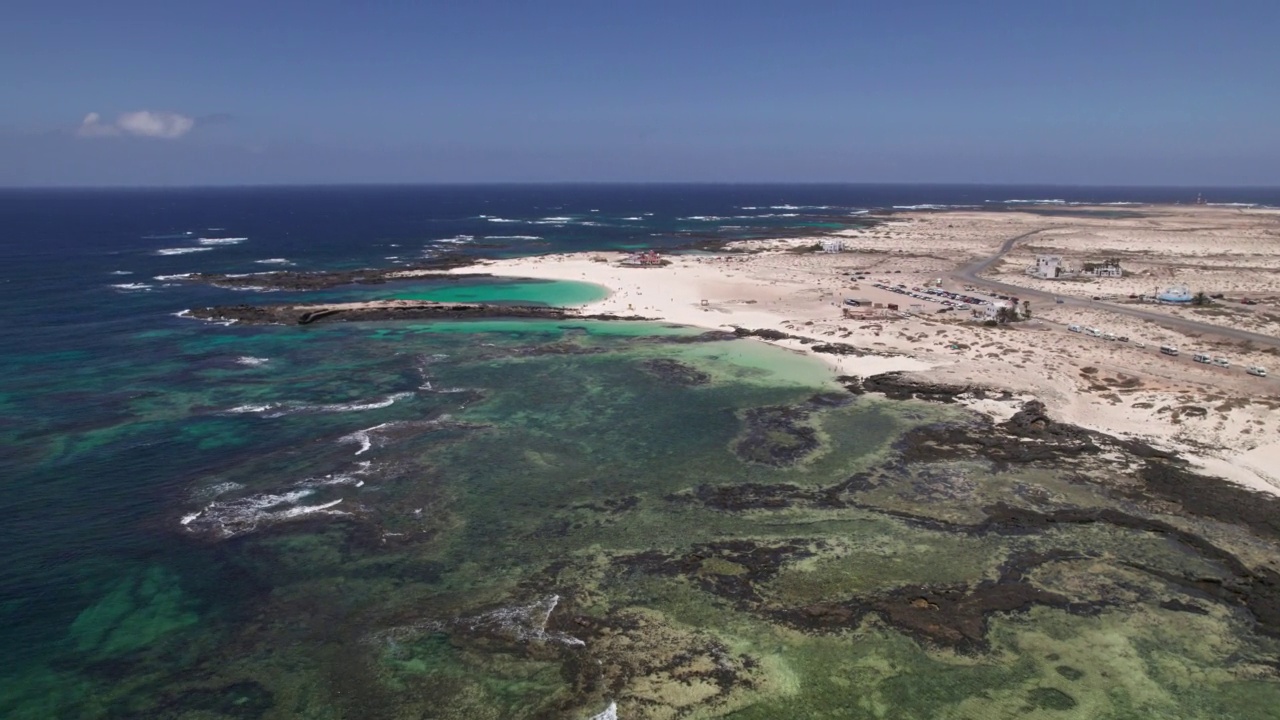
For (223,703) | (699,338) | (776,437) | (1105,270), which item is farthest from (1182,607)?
(1105,270)

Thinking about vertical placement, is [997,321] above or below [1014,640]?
above

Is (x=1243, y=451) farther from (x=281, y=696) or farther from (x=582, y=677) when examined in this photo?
(x=281, y=696)

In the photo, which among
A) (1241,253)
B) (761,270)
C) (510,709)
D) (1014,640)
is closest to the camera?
(510,709)

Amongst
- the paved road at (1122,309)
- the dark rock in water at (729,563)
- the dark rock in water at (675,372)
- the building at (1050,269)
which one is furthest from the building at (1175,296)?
the dark rock in water at (729,563)

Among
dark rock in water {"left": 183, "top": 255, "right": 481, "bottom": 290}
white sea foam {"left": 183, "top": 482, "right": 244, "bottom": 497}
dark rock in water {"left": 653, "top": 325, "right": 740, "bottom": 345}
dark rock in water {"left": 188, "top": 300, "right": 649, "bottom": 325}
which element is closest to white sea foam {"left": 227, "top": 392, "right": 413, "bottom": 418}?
white sea foam {"left": 183, "top": 482, "right": 244, "bottom": 497}

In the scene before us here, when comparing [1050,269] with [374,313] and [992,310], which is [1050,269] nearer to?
[992,310]

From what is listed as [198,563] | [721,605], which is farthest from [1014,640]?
[198,563]
